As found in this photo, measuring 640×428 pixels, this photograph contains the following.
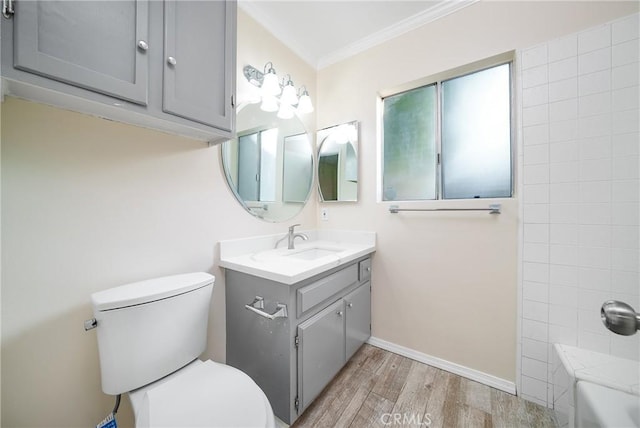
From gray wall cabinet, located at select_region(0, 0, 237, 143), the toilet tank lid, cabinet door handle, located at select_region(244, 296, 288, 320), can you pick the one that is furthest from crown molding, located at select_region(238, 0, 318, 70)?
cabinet door handle, located at select_region(244, 296, 288, 320)

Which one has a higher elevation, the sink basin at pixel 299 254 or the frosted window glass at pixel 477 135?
the frosted window glass at pixel 477 135

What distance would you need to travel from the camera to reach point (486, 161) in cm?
155

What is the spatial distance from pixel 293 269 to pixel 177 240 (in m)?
0.64

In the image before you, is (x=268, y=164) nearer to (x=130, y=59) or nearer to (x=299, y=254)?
(x=299, y=254)

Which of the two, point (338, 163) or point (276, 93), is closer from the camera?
point (276, 93)

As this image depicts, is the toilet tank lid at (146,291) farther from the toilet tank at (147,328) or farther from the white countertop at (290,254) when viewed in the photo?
the white countertop at (290,254)

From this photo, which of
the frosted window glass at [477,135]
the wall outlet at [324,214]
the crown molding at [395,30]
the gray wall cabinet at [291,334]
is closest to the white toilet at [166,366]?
the gray wall cabinet at [291,334]

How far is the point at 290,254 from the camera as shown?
1.64 m

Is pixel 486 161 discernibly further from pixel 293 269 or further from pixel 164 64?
pixel 164 64

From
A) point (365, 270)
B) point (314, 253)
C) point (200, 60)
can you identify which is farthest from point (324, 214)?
point (200, 60)

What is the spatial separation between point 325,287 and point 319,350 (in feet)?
1.12

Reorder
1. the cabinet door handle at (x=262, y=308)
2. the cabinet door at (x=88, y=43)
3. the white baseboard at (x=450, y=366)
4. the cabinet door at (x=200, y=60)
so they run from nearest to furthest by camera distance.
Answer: the cabinet door at (x=88, y=43) < the cabinet door at (x=200, y=60) < the cabinet door handle at (x=262, y=308) < the white baseboard at (x=450, y=366)

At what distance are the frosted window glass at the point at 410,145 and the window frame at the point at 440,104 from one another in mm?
26

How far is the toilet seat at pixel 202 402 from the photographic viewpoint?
0.75m
